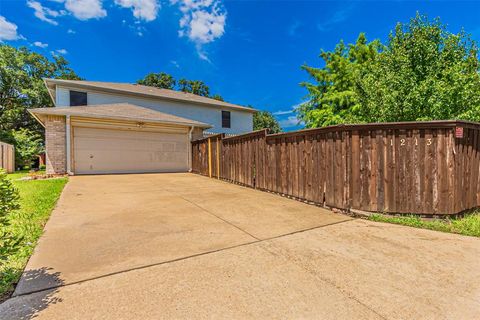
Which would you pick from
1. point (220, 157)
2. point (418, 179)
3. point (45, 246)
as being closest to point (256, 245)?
point (45, 246)

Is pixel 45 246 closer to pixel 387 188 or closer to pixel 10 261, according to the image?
pixel 10 261

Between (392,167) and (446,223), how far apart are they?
125cm

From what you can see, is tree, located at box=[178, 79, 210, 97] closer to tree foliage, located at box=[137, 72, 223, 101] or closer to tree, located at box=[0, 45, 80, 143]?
tree foliage, located at box=[137, 72, 223, 101]

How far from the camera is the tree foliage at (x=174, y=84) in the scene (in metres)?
32.1

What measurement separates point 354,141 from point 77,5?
60.5 ft

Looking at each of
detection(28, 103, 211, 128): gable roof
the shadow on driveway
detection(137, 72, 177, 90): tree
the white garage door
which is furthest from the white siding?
detection(137, 72, 177, 90): tree

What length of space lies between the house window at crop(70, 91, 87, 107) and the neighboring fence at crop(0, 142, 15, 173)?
13.4 ft

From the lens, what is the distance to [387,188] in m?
4.43

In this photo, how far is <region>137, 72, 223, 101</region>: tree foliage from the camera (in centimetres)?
3212

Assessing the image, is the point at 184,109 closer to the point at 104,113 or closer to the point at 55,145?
the point at 104,113

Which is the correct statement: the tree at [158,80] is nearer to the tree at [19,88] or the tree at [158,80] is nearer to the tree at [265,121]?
the tree at [19,88]

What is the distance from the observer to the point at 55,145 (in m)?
10.1

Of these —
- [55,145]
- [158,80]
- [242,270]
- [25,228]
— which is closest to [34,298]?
[242,270]

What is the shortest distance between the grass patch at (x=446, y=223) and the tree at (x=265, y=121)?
3198 centimetres
